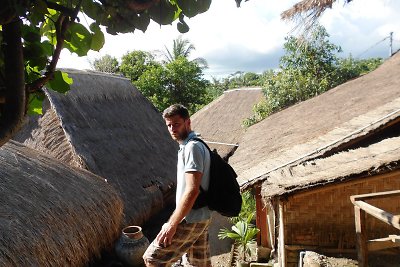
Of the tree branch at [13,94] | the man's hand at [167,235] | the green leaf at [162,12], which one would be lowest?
the man's hand at [167,235]

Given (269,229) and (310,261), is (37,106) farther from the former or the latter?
(269,229)

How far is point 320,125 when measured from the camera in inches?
287

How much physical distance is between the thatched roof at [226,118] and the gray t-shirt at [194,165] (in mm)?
8539

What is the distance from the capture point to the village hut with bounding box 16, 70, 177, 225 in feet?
19.9

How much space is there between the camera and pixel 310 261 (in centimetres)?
→ 431

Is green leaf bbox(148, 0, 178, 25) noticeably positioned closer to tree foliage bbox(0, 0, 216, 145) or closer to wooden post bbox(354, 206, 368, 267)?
tree foliage bbox(0, 0, 216, 145)

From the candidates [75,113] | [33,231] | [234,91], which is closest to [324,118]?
[75,113]

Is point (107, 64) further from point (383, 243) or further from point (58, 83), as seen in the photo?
point (58, 83)

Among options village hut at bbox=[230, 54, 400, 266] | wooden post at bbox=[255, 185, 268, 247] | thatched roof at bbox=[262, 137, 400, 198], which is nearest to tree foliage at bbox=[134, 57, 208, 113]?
village hut at bbox=[230, 54, 400, 266]

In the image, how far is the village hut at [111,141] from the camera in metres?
6.06

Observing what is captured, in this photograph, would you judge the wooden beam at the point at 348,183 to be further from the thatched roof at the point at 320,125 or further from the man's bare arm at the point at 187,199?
the man's bare arm at the point at 187,199

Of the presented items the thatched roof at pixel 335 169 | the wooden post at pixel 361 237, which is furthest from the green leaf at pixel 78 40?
the thatched roof at pixel 335 169

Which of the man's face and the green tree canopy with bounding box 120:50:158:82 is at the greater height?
the green tree canopy with bounding box 120:50:158:82

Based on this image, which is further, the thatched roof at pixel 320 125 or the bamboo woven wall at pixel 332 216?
the thatched roof at pixel 320 125
